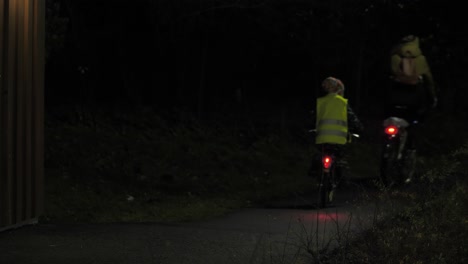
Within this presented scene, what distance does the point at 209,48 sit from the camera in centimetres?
2403

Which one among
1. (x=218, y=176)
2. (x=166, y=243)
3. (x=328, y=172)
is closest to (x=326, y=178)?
(x=328, y=172)

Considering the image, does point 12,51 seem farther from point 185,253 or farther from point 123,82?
point 123,82

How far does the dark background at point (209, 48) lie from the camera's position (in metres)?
21.4

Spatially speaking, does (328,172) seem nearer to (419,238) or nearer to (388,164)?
(388,164)

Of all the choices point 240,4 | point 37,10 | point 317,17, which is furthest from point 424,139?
point 37,10

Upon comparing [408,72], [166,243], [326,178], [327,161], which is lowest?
[166,243]

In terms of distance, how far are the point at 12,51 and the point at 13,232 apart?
1.68 metres

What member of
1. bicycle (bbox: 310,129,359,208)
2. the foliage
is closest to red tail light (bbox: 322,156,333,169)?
bicycle (bbox: 310,129,359,208)

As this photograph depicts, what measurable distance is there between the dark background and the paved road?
11.9 meters

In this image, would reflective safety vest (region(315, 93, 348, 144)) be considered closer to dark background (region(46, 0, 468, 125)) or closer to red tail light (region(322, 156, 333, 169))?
red tail light (region(322, 156, 333, 169))

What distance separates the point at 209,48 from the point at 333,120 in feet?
46.0

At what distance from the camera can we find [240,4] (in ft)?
52.6

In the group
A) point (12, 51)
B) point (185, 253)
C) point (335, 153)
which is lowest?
point (185, 253)

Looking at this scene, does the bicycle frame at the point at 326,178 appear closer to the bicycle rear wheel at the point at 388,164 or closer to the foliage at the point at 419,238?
the bicycle rear wheel at the point at 388,164
